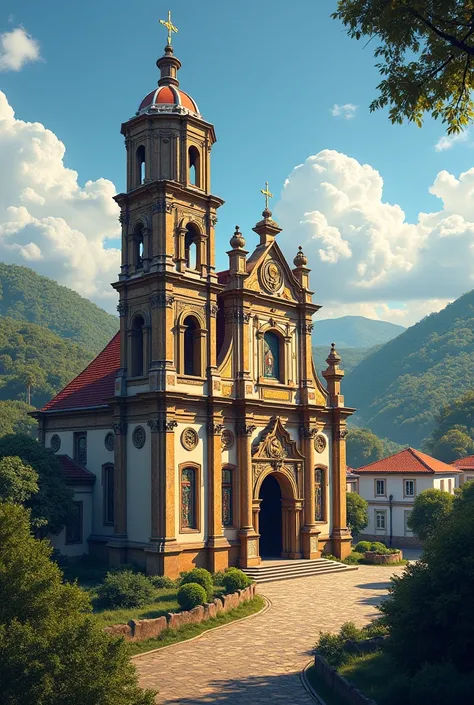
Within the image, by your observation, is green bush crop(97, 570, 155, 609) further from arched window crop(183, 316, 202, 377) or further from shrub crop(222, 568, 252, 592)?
arched window crop(183, 316, 202, 377)

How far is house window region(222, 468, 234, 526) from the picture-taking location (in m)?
37.3

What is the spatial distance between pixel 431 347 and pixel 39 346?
102 metres

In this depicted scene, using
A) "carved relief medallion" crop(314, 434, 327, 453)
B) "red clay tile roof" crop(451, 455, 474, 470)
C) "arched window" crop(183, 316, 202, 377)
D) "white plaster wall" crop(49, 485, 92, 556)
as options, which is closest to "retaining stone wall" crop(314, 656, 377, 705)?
"arched window" crop(183, 316, 202, 377)

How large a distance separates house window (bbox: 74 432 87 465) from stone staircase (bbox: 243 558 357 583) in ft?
35.2

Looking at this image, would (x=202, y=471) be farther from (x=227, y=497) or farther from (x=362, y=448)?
(x=362, y=448)

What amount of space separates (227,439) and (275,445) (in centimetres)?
355

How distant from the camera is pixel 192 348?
124 ft

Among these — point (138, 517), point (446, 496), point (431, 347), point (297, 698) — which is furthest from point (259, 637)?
point (431, 347)

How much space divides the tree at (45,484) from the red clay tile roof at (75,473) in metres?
1.73

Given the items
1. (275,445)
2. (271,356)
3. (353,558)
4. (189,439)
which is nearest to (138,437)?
(189,439)

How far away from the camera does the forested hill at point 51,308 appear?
565 feet

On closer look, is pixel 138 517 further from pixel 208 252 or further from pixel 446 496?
pixel 446 496

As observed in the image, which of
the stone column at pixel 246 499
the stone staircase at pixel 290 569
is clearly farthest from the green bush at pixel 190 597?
the stone column at pixel 246 499

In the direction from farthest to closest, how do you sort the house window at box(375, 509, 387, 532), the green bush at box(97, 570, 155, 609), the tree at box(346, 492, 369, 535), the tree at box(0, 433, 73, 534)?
the house window at box(375, 509, 387, 532) < the tree at box(346, 492, 369, 535) < the tree at box(0, 433, 73, 534) < the green bush at box(97, 570, 155, 609)
